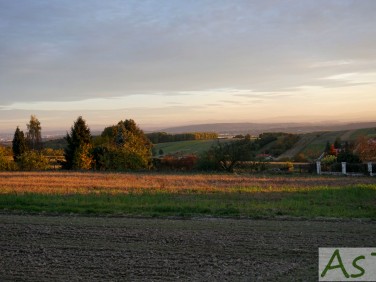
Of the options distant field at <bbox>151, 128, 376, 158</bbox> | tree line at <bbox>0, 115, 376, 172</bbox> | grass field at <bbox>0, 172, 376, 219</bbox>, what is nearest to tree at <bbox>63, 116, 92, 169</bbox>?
tree line at <bbox>0, 115, 376, 172</bbox>

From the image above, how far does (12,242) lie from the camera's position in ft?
39.9

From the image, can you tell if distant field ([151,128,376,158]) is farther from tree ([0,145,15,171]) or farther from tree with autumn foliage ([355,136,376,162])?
tree ([0,145,15,171])

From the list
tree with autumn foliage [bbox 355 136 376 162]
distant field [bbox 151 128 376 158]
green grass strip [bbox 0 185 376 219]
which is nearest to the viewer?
green grass strip [bbox 0 185 376 219]

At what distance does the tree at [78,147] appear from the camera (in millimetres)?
58969

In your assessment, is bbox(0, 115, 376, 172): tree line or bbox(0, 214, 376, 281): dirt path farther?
bbox(0, 115, 376, 172): tree line

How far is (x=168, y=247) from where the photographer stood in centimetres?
1131

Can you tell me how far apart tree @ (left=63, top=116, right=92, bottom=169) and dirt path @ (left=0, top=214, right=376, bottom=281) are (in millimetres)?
43776

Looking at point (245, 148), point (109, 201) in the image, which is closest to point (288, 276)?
point (109, 201)

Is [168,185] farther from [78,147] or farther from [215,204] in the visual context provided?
Answer: [78,147]

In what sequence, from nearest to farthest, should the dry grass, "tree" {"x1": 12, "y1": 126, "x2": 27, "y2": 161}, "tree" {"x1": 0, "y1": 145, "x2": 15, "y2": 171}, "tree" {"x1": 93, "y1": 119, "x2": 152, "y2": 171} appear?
the dry grass
"tree" {"x1": 93, "y1": 119, "x2": 152, "y2": 171}
"tree" {"x1": 0, "y1": 145, "x2": 15, "y2": 171}
"tree" {"x1": 12, "y1": 126, "x2": 27, "y2": 161}

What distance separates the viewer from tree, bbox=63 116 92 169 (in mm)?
58969

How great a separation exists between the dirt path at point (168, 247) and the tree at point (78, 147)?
43776 millimetres

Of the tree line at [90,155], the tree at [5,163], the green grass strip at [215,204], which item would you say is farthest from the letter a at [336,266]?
the tree at [5,163]

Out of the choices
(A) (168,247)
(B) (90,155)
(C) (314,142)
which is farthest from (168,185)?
(C) (314,142)
